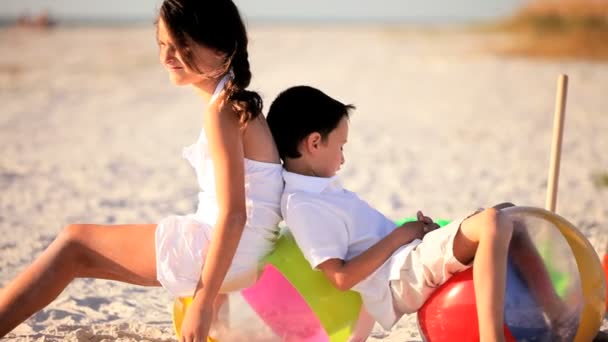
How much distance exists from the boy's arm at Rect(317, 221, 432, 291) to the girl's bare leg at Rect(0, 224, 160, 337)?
2.34ft

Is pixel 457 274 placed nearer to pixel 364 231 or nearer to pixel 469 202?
pixel 364 231

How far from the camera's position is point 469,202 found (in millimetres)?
6734

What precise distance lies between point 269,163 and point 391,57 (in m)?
18.9

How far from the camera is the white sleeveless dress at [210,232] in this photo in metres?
2.94

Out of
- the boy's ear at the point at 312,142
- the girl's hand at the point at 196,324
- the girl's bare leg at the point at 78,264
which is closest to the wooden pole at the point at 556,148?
the boy's ear at the point at 312,142

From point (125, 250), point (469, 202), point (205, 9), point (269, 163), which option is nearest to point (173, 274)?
point (125, 250)

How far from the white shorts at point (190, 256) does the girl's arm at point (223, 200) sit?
11cm

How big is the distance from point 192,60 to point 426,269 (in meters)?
1.22

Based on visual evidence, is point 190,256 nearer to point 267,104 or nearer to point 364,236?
point 364,236

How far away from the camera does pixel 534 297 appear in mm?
2896

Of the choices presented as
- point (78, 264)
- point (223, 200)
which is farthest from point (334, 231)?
point (78, 264)

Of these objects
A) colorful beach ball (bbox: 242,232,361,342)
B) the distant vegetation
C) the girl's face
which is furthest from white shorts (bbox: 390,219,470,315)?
the distant vegetation

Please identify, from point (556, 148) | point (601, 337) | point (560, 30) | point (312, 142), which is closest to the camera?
point (312, 142)

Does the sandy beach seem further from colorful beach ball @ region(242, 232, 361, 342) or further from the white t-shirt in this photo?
the white t-shirt
